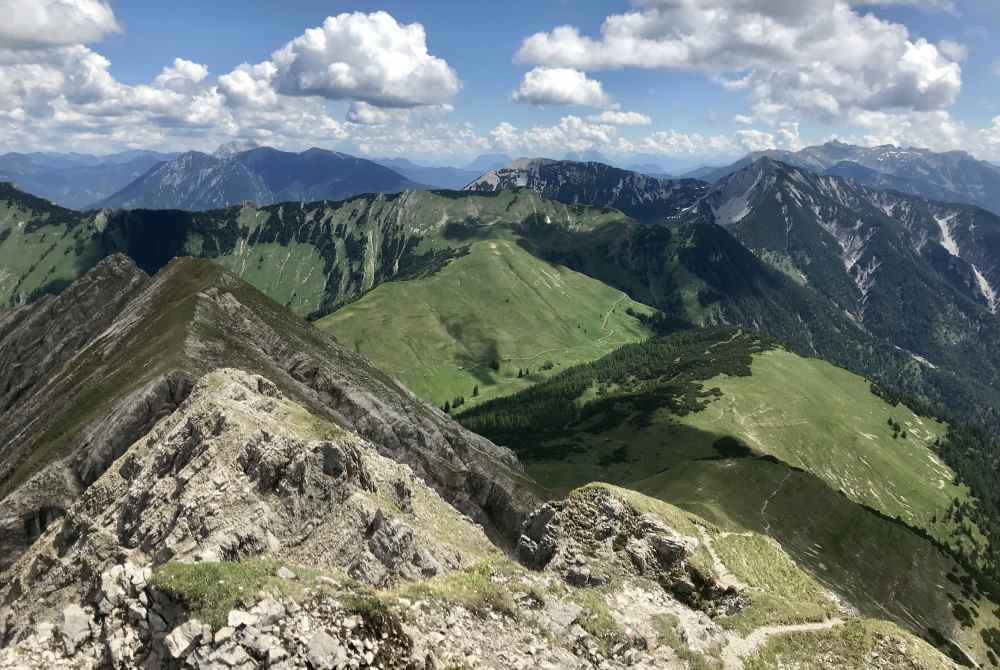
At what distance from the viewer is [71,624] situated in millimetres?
29172

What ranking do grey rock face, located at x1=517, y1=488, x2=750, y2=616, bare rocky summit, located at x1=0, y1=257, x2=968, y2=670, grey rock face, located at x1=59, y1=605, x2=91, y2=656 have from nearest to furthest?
bare rocky summit, located at x1=0, y1=257, x2=968, y2=670 < grey rock face, located at x1=59, y1=605, x2=91, y2=656 < grey rock face, located at x1=517, y1=488, x2=750, y2=616

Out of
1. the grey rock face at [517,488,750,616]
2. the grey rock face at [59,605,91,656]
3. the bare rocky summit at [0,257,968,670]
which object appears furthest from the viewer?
the grey rock face at [517,488,750,616]

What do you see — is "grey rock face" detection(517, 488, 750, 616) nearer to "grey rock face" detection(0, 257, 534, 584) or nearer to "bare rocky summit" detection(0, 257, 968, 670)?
"bare rocky summit" detection(0, 257, 968, 670)

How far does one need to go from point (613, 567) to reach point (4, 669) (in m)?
38.3

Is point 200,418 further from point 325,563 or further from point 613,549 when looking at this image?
point 613,549

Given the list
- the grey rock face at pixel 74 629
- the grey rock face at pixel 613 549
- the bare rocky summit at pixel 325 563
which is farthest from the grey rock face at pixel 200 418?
the grey rock face at pixel 613 549

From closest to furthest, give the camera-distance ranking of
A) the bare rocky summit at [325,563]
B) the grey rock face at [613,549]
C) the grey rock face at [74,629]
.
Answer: the bare rocky summit at [325,563] < the grey rock face at [74,629] < the grey rock face at [613,549]

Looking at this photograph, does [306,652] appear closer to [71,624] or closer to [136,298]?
[71,624]

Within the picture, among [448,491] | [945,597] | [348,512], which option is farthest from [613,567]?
[945,597]

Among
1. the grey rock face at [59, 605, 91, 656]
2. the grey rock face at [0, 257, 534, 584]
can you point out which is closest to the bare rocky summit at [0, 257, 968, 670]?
the grey rock face at [59, 605, 91, 656]

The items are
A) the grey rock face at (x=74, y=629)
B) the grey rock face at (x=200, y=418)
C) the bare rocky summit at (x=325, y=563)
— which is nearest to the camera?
the bare rocky summit at (x=325, y=563)

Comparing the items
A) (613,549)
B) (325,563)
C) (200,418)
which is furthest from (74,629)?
(613,549)

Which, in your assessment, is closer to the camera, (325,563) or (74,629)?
(74,629)

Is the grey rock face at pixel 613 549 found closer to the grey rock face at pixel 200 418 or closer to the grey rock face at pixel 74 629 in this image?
the grey rock face at pixel 200 418
